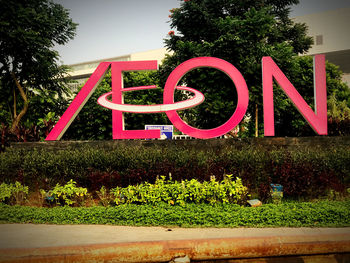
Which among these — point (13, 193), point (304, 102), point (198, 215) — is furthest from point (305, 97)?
point (13, 193)

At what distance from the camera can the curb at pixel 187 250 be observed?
4305 millimetres

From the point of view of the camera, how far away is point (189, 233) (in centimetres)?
503

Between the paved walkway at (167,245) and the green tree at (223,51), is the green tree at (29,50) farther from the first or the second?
the paved walkway at (167,245)

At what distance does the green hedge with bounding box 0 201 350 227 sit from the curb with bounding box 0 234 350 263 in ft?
2.79

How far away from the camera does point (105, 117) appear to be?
1603cm

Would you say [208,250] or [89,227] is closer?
[208,250]

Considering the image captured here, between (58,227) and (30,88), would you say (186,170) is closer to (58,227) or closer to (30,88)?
(58,227)

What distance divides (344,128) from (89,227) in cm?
1067

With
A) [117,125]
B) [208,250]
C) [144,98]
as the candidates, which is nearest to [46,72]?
[144,98]

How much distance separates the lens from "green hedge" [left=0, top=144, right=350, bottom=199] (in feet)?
24.1

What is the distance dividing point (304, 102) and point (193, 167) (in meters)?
4.27

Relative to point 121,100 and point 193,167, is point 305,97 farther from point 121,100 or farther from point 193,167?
point 121,100

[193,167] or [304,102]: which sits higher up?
[304,102]

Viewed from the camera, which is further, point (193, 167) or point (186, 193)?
point (193, 167)
